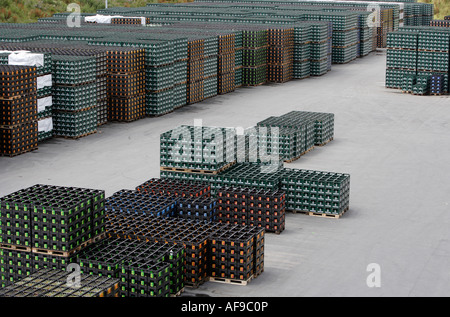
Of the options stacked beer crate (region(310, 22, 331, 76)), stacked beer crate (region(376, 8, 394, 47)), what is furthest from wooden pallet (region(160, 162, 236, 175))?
stacked beer crate (region(376, 8, 394, 47))

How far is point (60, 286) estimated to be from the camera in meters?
13.9

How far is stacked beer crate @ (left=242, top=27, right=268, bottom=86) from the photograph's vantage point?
144ft

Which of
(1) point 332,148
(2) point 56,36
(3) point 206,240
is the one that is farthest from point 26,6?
(3) point 206,240

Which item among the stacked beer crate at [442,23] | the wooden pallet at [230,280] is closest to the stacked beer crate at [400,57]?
the stacked beer crate at [442,23]

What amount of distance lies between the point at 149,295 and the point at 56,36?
26.8 m

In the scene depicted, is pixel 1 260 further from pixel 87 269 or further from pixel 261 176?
pixel 261 176

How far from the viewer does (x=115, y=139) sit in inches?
1198

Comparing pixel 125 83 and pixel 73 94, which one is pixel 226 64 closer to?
pixel 125 83

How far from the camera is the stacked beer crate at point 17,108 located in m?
27.0

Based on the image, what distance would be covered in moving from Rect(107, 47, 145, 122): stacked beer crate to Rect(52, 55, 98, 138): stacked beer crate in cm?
200

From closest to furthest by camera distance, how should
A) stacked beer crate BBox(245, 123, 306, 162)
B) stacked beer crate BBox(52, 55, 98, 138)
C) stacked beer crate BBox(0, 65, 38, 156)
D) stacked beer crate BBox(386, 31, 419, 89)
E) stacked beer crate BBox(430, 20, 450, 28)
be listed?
stacked beer crate BBox(245, 123, 306, 162), stacked beer crate BBox(0, 65, 38, 156), stacked beer crate BBox(52, 55, 98, 138), stacked beer crate BBox(386, 31, 419, 89), stacked beer crate BBox(430, 20, 450, 28)

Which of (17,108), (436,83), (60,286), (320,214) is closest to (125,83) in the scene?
(17,108)

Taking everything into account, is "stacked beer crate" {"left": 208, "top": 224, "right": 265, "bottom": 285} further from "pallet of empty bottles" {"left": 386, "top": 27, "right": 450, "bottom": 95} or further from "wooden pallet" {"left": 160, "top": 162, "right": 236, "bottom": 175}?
"pallet of empty bottles" {"left": 386, "top": 27, "right": 450, "bottom": 95}

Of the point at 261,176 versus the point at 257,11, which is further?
the point at 257,11
